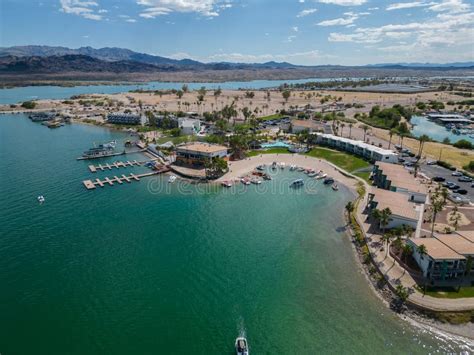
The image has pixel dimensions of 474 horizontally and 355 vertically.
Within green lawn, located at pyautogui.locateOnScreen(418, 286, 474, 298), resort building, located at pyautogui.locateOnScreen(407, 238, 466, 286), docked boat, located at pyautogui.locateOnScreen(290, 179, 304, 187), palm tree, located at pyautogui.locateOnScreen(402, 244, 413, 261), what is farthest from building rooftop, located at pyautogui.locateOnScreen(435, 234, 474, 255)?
docked boat, located at pyautogui.locateOnScreen(290, 179, 304, 187)

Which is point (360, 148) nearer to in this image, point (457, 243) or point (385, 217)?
point (385, 217)

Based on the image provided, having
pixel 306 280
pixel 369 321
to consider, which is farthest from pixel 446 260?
pixel 306 280

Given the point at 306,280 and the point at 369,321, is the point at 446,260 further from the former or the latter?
the point at 306,280

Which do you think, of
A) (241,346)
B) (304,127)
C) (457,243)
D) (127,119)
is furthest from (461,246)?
(127,119)

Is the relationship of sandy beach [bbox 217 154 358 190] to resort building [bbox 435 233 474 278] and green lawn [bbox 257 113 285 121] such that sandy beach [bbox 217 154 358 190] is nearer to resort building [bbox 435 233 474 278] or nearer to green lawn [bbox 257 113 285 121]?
resort building [bbox 435 233 474 278]

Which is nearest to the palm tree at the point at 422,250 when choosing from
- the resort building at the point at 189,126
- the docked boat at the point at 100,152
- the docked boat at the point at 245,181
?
the docked boat at the point at 245,181
